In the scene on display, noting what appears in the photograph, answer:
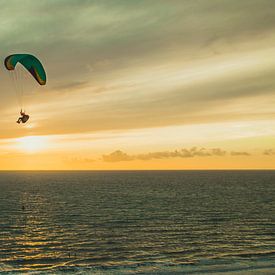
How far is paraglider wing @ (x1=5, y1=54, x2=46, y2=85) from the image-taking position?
36.2 metres

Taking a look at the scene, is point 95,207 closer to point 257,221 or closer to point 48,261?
point 257,221

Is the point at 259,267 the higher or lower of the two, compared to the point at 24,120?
lower

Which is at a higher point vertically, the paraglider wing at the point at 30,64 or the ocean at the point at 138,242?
the paraglider wing at the point at 30,64

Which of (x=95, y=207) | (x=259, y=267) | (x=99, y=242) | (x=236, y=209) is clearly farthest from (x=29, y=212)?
(x=259, y=267)

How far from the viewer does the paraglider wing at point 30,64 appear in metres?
36.2

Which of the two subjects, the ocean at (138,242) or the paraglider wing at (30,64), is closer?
the paraglider wing at (30,64)

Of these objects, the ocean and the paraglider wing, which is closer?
the paraglider wing

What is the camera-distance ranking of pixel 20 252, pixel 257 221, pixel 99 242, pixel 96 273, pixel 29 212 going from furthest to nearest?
pixel 29 212
pixel 257 221
pixel 99 242
pixel 20 252
pixel 96 273

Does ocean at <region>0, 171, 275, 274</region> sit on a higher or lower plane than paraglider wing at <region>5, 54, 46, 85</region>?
lower

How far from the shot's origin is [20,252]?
4653cm

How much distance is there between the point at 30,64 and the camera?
38.1m

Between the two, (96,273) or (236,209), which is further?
(236,209)

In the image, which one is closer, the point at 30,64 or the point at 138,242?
the point at 30,64

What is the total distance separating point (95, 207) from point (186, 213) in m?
23.3
